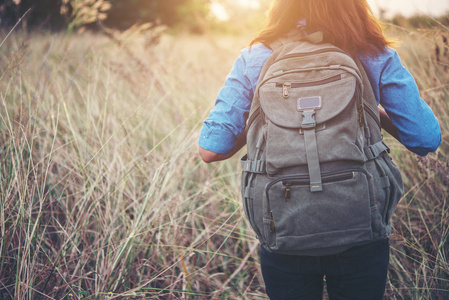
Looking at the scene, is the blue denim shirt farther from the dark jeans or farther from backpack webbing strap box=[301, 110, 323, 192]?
the dark jeans

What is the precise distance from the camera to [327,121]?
0.91m

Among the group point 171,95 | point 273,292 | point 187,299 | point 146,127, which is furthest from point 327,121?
point 171,95

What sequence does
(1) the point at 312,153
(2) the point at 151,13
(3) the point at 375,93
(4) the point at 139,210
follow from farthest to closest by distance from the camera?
(2) the point at 151,13 < (4) the point at 139,210 < (3) the point at 375,93 < (1) the point at 312,153

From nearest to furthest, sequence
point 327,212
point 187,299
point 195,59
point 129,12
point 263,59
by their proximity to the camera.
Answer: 1. point 327,212
2. point 263,59
3. point 187,299
4. point 195,59
5. point 129,12

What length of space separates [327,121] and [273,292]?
0.62 m

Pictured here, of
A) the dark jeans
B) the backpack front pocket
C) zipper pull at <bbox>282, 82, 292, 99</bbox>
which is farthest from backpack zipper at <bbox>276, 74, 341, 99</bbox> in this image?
the dark jeans

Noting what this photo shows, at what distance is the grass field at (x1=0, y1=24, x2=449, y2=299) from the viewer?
1515 mm

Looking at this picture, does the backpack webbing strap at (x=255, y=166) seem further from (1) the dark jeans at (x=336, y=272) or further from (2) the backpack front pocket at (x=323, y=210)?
(1) the dark jeans at (x=336, y=272)

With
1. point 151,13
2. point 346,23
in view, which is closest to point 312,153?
point 346,23

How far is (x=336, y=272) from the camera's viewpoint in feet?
3.25

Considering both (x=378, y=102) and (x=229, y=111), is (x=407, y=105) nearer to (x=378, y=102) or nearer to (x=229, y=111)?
(x=378, y=102)

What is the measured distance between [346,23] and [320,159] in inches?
17.2

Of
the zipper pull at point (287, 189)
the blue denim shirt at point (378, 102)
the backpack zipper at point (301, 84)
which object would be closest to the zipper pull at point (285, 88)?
the backpack zipper at point (301, 84)

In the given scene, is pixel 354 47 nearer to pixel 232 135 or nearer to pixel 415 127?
pixel 415 127
